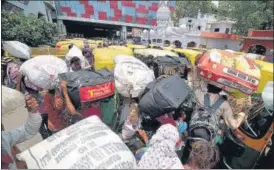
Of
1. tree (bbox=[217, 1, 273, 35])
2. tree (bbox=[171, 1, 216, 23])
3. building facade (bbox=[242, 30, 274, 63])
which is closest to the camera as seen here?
building facade (bbox=[242, 30, 274, 63])

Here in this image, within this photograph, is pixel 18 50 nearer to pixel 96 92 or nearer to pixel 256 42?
pixel 96 92

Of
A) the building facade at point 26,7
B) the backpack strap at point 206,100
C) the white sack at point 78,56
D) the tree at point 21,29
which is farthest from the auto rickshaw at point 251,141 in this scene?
the building facade at point 26,7

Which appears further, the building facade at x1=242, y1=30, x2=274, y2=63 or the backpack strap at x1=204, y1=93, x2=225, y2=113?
the building facade at x1=242, y1=30, x2=274, y2=63

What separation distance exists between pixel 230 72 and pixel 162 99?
0.72 metres

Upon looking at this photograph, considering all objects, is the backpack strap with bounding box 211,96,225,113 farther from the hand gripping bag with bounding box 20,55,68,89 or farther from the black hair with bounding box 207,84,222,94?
the hand gripping bag with bounding box 20,55,68,89

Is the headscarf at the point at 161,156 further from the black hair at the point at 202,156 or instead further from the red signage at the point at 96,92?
the red signage at the point at 96,92

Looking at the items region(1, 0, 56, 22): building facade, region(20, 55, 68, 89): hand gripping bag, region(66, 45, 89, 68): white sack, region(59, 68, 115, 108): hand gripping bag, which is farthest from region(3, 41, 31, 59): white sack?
region(1, 0, 56, 22): building facade

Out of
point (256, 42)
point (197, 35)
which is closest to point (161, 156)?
point (256, 42)

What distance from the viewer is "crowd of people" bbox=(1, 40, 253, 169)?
138 centimetres

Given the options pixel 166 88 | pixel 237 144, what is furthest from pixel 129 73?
pixel 237 144

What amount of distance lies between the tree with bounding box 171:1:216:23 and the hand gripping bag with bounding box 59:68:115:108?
130 ft

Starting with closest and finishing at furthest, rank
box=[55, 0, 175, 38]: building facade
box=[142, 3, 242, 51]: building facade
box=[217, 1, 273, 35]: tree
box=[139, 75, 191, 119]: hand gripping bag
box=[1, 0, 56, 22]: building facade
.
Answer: box=[139, 75, 191, 119]: hand gripping bag → box=[1, 0, 56, 22]: building facade → box=[217, 1, 273, 35]: tree → box=[142, 3, 242, 51]: building facade → box=[55, 0, 175, 38]: building facade

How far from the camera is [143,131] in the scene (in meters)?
2.09

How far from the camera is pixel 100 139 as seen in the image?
53.4 inches
